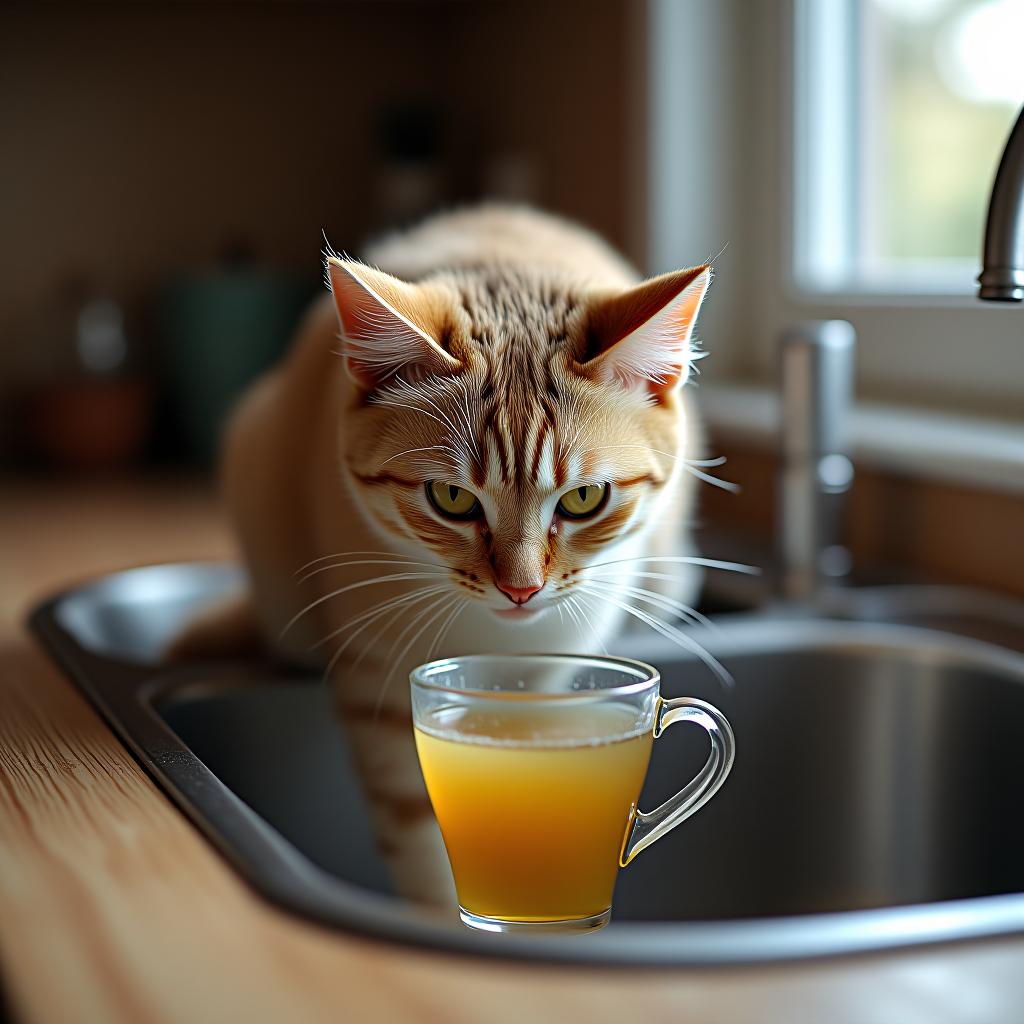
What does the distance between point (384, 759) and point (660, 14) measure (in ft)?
3.77

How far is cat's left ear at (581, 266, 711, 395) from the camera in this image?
31.9 inches

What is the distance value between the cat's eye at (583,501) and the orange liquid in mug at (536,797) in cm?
20

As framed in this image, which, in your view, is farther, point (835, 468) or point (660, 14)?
point (660, 14)

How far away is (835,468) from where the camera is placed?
4.10 ft

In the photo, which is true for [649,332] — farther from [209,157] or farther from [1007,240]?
[209,157]

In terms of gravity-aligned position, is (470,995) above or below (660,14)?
below

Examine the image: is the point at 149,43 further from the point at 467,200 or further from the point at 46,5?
the point at 467,200

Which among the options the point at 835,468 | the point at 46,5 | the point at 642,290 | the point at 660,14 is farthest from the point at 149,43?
the point at 642,290

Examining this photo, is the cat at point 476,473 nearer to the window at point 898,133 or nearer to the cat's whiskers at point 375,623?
the cat's whiskers at point 375,623

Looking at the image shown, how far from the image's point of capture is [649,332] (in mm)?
835

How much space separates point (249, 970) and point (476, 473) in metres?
0.38

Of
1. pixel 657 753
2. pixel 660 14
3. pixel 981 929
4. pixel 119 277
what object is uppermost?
pixel 660 14

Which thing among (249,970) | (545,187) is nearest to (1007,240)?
(249,970)

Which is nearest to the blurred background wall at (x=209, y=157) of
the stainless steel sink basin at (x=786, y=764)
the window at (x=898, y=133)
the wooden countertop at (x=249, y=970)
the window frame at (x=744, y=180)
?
the window frame at (x=744, y=180)
